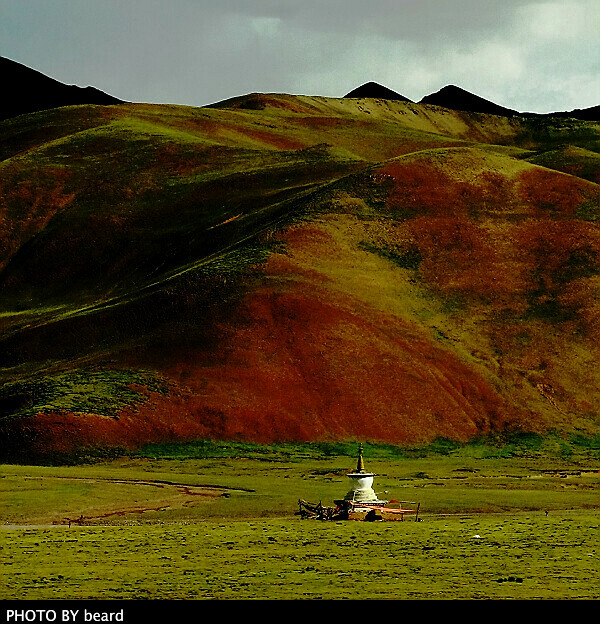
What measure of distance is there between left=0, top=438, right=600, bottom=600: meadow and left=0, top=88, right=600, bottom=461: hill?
37.8 ft

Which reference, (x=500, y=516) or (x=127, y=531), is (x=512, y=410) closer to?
(x=500, y=516)

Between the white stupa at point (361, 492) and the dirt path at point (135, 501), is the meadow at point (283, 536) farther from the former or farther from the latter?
the white stupa at point (361, 492)

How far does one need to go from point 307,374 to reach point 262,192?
4199 cm

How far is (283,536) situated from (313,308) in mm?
54747

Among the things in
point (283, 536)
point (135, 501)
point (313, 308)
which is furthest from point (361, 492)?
point (313, 308)

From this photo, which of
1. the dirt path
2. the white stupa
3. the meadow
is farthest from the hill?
the white stupa

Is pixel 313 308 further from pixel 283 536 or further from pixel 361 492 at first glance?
pixel 283 536

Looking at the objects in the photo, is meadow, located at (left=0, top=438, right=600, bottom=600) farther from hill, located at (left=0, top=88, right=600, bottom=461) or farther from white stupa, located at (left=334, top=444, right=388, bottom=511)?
hill, located at (left=0, top=88, right=600, bottom=461)

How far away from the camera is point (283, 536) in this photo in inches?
1352

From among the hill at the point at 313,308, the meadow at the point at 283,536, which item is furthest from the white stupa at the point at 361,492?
the hill at the point at 313,308

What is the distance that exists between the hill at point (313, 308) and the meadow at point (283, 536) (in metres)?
11.5

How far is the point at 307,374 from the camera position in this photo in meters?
83.4

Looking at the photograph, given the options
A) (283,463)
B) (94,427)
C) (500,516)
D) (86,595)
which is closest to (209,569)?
(86,595)

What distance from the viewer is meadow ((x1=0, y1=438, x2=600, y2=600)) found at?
25.5m
